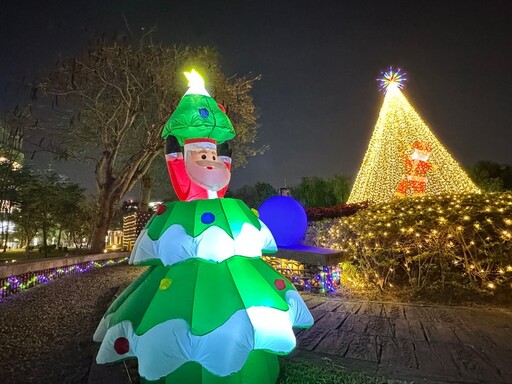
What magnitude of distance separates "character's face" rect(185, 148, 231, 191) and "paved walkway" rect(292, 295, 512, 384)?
227 centimetres

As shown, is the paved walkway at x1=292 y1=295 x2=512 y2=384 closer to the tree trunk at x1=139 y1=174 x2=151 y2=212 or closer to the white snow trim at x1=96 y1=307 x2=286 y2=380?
the white snow trim at x1=96 y1=307 x2=286 y2=380

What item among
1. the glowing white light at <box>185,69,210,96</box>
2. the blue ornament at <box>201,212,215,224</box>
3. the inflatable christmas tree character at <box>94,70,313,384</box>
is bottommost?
the inflatable christmas tree character at <box>94,70,313,384</box>

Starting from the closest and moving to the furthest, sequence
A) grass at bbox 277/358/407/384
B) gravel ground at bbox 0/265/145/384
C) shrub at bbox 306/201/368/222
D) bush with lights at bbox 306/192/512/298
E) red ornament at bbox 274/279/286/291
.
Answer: red ornament at bbox 274/279/286/291
grass at bbox 277/358/407/384
gravel ground at bbox 0/265/145/384
bush with lights at bbox 306/192/512/298
shrub at bbox 306/201/368/222

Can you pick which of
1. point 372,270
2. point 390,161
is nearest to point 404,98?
point 390,161

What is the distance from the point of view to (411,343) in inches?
178

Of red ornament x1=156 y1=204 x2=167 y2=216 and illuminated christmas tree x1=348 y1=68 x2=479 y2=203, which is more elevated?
illuminated christmas tree x1=348 y1=68 x2=479 y2=203

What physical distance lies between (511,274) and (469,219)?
1.33 m

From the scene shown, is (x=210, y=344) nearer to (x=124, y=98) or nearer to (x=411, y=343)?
(x=411, y=343)

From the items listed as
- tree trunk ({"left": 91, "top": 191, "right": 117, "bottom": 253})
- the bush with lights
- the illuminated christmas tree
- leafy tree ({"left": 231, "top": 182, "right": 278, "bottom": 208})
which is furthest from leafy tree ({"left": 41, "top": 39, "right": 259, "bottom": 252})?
leafy tree ({"left": 231, "top": 182, "right": 278, "bottom": 208})

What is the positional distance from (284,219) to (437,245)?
335 centimetres

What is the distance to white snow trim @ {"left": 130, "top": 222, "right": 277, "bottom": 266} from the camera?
304 cm

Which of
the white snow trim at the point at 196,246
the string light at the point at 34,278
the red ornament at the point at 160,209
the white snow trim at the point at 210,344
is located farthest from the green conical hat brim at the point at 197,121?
the string light at the point at 34,278

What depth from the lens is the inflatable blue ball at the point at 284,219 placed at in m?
8.28

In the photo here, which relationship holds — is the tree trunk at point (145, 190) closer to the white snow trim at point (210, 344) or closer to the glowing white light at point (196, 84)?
the glowing white light at point (196, 84)
